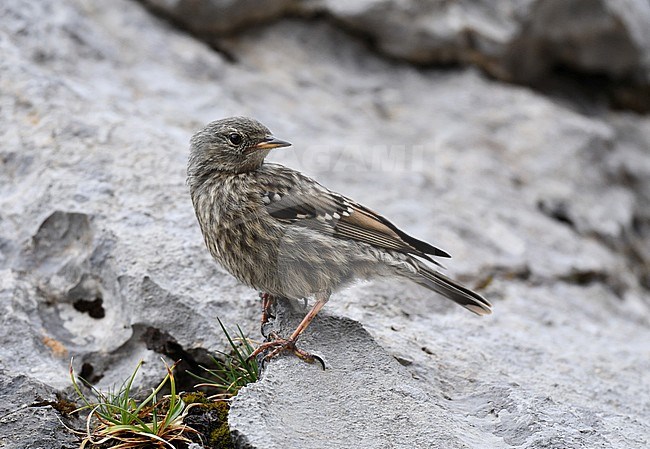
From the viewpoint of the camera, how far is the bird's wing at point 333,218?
492 cm

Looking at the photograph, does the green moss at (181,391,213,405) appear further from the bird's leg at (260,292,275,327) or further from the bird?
the bird's leg at (260,292,275,327)

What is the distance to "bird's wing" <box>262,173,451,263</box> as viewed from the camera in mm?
4922

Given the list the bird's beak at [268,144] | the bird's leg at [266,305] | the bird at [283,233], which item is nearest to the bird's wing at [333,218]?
the bird at [283,233]

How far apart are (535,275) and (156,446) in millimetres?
4375

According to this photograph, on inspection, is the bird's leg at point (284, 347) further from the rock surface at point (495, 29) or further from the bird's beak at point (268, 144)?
the rock surface at point (495, 29)

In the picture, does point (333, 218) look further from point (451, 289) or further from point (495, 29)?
point (495, 29)

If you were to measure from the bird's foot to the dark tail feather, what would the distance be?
1088mm

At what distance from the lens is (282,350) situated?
445 centimetres

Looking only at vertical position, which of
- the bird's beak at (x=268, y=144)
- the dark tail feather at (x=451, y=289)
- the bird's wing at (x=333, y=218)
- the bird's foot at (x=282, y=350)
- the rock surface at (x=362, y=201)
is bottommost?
the rock surface at (x=362, y=201)

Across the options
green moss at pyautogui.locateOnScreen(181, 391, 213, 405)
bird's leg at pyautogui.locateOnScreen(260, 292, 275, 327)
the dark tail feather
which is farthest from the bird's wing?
green moss at pyautogui.locateOnScreen(181, 391, 213, 405)

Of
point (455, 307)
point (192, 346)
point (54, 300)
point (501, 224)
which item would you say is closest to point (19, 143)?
point (54, 300)

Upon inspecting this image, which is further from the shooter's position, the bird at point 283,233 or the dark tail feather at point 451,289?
the dark tail feather at point 451,289

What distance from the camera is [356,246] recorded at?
196 inches

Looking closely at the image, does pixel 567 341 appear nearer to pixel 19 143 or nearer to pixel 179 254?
pixel 179 254
